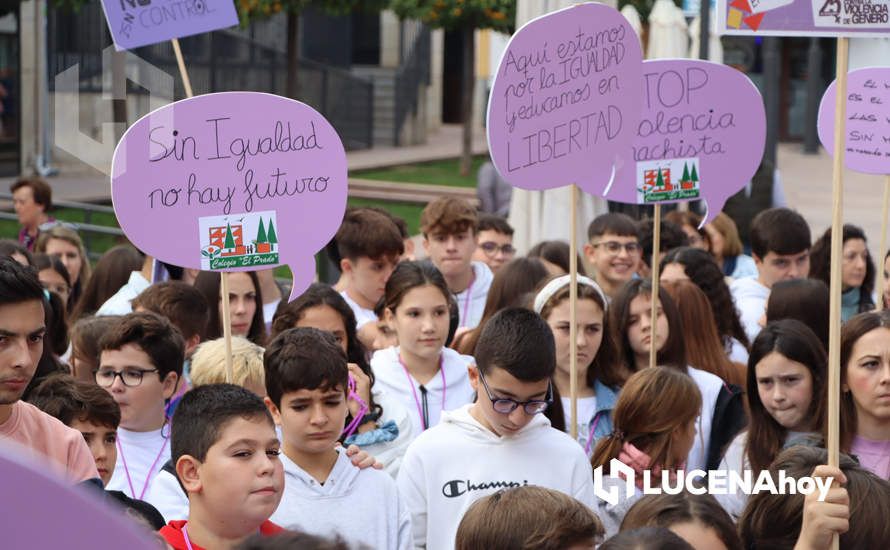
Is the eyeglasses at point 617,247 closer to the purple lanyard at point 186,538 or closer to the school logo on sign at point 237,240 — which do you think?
the school logo on sign at point 237,240

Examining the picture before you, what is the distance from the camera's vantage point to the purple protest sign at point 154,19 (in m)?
5.16

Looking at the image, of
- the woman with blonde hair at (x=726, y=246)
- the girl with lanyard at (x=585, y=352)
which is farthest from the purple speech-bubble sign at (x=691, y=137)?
the woman with blonde hair at (x=726, y=246)

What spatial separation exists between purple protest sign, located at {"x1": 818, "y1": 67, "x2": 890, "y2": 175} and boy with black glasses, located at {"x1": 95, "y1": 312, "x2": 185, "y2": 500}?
116 inches

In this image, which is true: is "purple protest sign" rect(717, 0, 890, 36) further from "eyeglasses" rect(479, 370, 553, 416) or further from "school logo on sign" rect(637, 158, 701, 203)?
"school logo on sign" rect(637, 158, 701, 203)

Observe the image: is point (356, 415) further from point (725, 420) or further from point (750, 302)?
point (750, 302)

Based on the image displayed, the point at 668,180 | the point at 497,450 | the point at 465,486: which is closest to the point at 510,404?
the point at 497,450

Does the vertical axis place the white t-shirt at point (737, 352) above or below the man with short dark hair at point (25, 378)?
below

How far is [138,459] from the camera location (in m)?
4.42

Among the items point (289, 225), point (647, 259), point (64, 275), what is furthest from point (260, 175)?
point (647, 259)

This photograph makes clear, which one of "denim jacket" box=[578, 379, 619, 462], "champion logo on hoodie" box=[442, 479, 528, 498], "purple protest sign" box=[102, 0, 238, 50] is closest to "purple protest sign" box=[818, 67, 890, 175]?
"denim jacket" box=[578, 379, 619, 462]

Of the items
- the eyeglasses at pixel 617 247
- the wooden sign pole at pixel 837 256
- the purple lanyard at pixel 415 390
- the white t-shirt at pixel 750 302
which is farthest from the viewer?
the eyeglasses at pixel 617 247

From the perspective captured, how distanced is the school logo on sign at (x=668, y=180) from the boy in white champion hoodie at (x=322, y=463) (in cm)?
215

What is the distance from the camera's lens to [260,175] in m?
4.32

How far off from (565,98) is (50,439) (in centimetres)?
228
